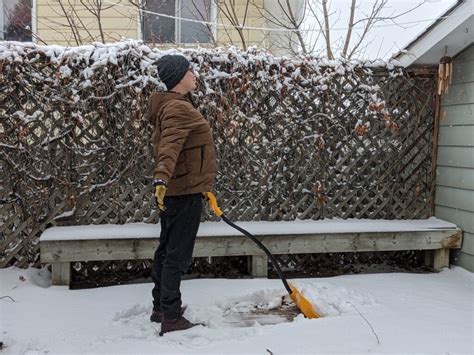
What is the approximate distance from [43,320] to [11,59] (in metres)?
2.23

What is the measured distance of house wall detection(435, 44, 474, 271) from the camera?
453cm

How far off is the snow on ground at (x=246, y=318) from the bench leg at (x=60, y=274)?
0.06 meters

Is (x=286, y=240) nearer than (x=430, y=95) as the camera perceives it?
Yes

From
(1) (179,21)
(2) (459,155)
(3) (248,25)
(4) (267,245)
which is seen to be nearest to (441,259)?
(2) (459,155)

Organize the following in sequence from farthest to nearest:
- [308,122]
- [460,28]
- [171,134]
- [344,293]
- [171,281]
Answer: [308,122], [460,28], [344,293], [171,281], [171,134]

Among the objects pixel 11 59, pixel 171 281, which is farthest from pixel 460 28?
pixel 11 59

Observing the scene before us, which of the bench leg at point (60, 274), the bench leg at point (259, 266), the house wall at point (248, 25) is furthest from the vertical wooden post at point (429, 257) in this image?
the house wall at point (248, 25)

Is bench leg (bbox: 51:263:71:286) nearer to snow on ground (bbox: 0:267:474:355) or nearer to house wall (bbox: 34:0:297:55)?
snow on ground (bbox: 0:267:474:355)

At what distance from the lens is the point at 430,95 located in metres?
4.95

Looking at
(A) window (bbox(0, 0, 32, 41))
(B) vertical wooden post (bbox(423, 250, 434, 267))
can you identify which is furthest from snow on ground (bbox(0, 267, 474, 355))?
(A) window (bbox(0, 0, 32, 41))

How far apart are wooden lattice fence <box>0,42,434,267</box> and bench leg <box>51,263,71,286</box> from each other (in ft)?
1.48

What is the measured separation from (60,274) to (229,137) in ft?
6.42

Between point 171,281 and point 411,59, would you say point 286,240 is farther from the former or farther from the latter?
point 411,59

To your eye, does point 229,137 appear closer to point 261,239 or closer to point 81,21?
point 261,239
